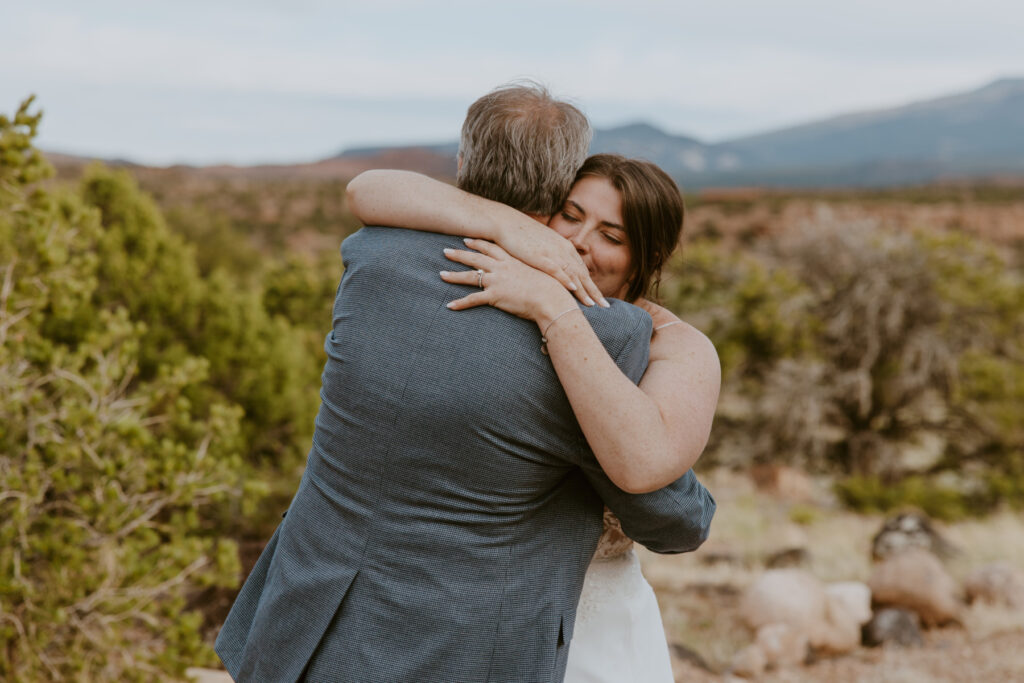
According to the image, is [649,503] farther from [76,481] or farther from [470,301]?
[76,481]

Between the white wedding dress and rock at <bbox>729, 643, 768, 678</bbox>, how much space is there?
11.7ft

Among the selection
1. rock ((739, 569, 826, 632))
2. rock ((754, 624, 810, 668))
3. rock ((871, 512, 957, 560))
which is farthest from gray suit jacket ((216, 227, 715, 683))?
rock ((871, 512, 957, 560))

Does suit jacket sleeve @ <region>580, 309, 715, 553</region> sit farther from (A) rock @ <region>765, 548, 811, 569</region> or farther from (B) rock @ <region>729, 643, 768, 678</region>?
(A) rock @ <region>765, 548, 811, 569</region>

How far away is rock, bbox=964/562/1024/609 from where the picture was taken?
19.5 feet

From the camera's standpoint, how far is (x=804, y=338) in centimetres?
1055

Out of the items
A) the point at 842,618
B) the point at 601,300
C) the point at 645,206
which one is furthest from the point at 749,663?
the point at 601,300

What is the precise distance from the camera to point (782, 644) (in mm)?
5367

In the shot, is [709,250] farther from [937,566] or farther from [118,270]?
[118,270]

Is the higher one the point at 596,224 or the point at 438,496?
the point at 596,224

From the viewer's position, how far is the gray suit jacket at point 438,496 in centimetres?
137

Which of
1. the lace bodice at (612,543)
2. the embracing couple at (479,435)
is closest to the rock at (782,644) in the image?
the lace bodice at (612,543)

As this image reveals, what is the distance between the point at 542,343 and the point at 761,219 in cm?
4045

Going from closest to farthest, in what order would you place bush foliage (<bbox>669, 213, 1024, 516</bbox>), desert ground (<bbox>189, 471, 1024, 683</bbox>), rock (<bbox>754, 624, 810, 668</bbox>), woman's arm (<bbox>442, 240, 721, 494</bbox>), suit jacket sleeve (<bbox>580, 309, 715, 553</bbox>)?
woman's arm (<bbox>442, 240, 721, 494</bbox>), suit jacket sleeve (<bbox>580, 309, 715, 553</bbox>), desert ground (<bbox>189, 471, 1024, 683</bbox>), rock (<bbox>754, 624, 810, 668</bbox>), bush foliage (<bbox>669, 213, 1024, 516</bbox>)

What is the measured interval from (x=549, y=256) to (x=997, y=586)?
239 inches
